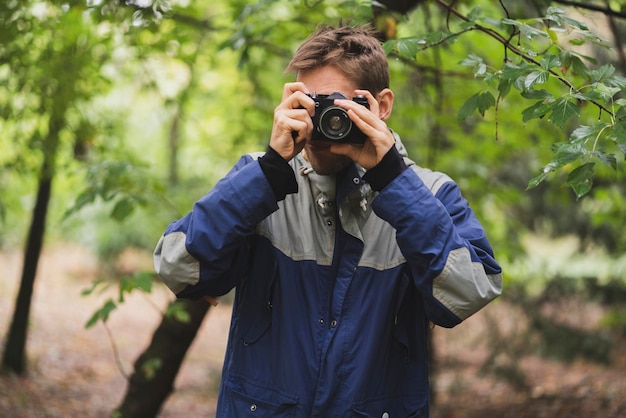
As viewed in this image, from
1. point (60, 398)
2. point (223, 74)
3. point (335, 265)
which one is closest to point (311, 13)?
point (335, 265)

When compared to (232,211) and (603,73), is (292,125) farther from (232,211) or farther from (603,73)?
(603,73)

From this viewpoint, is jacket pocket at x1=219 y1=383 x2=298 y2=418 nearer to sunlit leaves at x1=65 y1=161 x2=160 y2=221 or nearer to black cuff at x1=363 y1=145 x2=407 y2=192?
black cuff at x1=363 y1=145 x2=407 y2=192

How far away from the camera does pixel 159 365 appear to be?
3.98 m

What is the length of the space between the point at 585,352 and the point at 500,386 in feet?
6.13

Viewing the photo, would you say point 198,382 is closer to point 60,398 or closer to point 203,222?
point 60,398

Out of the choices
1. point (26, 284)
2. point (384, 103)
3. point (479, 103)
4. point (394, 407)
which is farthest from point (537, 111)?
point (26, 284)

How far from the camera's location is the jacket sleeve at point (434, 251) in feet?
6.26

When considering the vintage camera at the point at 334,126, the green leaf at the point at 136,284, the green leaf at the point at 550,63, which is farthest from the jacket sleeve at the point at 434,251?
the green leaf at the point at 136,284

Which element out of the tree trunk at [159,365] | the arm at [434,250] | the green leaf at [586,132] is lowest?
the tree trunk at [159,365]

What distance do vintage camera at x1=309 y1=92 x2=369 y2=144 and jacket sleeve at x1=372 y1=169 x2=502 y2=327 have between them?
0.19 meters

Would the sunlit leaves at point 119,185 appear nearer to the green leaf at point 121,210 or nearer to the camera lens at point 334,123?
the green leaf at point 121,210

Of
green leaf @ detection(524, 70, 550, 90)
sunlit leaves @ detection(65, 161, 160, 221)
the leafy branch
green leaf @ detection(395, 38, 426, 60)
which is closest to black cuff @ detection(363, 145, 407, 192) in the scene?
the leafy branch

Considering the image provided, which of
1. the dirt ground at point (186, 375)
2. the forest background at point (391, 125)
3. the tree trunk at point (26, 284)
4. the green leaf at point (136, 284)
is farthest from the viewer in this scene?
the tree trunk at point (26, 284)

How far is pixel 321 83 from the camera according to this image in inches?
87.0
